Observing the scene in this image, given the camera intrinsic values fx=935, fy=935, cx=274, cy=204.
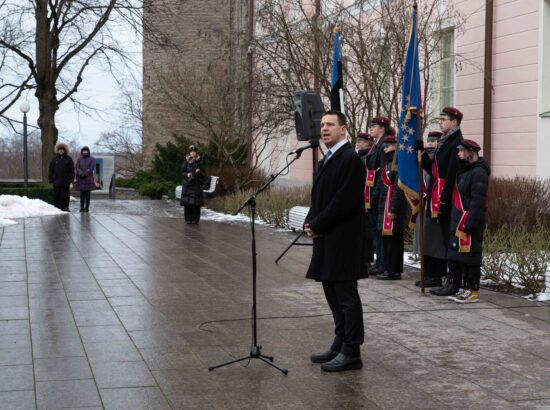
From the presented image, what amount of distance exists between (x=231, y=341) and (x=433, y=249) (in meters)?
3.46

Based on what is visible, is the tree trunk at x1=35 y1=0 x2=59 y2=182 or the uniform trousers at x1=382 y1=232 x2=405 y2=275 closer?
the uniform trousers at x1=382 y1=232 x2=405 y2=275

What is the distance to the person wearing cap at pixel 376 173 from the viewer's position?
1141cm

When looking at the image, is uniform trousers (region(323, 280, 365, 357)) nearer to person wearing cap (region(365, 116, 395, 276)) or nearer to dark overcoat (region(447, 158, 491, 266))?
dark overcoat (region(447, 158, 491, 266))

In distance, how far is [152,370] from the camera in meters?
6.68

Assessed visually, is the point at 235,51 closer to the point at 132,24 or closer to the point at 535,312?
the point at 132,24

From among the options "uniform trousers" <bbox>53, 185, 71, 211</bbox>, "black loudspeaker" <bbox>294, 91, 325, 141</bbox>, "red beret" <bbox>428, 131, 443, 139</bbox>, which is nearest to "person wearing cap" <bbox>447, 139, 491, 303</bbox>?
"red beret" <bbox>428, 131, 443, 139</bbox>

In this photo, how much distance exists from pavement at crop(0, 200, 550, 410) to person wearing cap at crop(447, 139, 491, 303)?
1.03 ft

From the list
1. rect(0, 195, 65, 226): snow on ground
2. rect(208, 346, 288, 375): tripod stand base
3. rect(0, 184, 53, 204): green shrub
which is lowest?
rect(208, 346, 288, 375): tripod stand base

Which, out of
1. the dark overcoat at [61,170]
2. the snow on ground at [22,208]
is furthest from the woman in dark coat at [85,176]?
the snow on ground at [22,208]

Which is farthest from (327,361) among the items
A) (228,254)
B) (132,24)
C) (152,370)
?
(132,24)

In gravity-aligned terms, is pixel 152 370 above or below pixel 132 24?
below

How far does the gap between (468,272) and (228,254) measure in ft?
16.9

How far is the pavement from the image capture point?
6.05 m

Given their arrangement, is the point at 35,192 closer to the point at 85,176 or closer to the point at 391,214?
the point at 85,176
